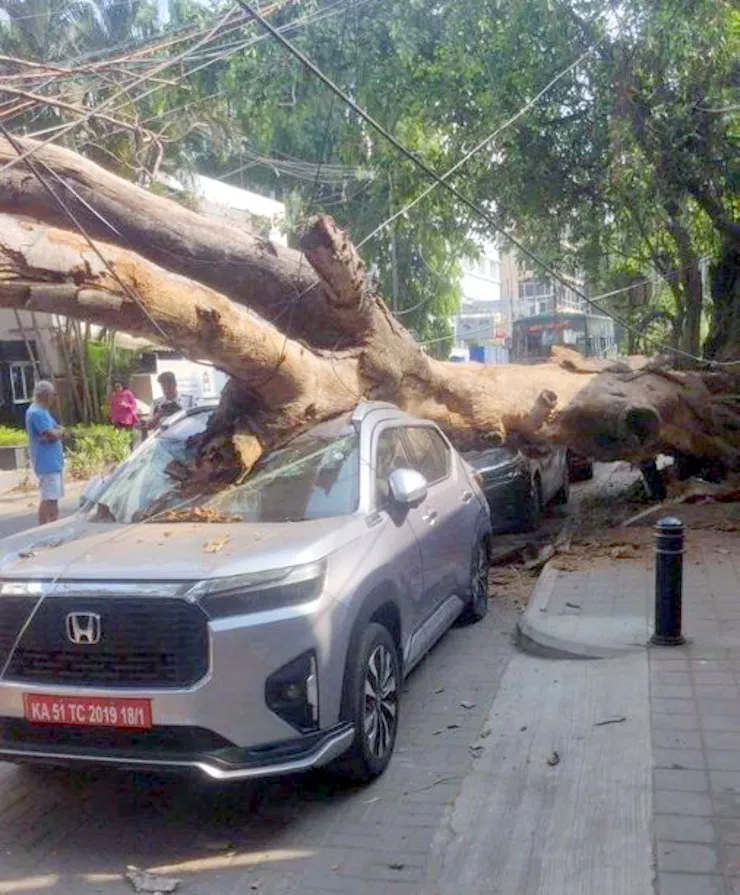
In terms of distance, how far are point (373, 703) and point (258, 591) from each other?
39.8 inches

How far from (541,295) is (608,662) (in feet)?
189

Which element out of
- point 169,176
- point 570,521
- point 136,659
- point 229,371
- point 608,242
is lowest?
point 570,521

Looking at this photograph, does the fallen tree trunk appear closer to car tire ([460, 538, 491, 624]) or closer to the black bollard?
car tire ([460, 538, 491, 624])

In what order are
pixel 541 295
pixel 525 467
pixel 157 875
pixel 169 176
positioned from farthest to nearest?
pixel 541 295, pixel 169 176, pixel 525 467, pixel 157 875

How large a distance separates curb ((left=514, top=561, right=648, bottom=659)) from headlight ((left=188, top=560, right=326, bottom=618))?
2.88 metres

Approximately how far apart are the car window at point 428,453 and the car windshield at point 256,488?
733mm

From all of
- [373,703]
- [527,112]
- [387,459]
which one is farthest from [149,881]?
[527,112]

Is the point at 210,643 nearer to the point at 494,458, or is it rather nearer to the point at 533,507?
the point at 494,458

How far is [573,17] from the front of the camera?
13.1 meters

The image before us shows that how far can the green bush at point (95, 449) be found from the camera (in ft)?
67.4

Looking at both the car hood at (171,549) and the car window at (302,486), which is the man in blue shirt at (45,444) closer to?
the car window at (302,486)

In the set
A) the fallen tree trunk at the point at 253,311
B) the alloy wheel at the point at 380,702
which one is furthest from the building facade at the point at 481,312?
the alloy wheel at the point at 380,702

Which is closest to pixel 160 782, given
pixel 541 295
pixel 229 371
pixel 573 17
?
pixel 229 371

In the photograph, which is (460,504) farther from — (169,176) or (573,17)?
(169,176)
